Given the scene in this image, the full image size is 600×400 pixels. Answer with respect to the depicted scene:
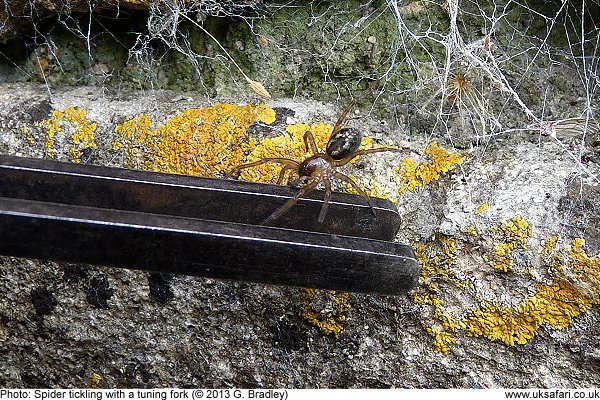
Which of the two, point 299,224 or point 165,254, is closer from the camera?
point 165,254

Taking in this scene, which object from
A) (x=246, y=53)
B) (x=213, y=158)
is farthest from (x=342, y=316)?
(x=246, y=53)

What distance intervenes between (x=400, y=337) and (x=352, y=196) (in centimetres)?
26

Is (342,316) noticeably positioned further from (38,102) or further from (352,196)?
(38,102)

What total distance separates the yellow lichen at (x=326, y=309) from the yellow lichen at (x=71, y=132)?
45 cm

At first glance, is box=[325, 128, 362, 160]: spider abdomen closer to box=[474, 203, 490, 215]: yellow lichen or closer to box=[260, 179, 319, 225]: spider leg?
box=[260, 179, 319, 225]: spider leg

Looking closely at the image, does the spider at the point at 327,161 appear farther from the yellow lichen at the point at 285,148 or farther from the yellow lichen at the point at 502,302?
the yellow lichen at the point at 502,302

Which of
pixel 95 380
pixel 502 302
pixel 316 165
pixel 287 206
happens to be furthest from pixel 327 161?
pixel 95 380

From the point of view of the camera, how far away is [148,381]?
1.06 metres

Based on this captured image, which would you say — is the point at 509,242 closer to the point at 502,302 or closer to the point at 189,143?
the point at 502,302

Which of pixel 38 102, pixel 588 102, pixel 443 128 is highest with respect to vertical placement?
pixel 588 102

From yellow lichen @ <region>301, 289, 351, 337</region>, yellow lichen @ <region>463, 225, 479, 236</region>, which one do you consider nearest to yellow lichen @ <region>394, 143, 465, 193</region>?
yellow lichen @ <region>463, 225, 479, 236</region>

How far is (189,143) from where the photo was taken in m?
1.04

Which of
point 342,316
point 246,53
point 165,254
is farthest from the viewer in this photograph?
point 246,53

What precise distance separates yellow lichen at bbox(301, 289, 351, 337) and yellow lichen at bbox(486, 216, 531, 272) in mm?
247
